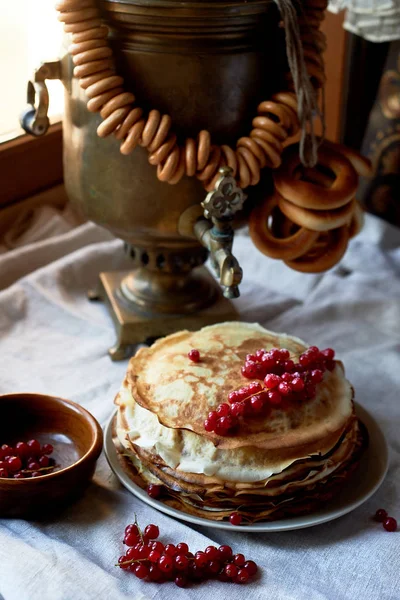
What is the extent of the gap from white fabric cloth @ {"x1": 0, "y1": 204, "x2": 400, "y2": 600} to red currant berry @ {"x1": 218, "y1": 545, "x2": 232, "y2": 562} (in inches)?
1.1

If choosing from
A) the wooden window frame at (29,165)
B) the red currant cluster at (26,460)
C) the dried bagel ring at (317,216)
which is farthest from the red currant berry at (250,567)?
the wooden window frame at (29,165)

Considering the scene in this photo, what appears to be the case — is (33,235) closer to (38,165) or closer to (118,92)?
(38,165)

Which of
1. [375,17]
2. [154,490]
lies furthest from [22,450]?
[375,17]

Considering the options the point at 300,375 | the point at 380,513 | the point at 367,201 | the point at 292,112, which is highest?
the point at 292,112

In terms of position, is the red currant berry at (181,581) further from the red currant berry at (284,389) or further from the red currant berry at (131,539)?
the red currant berry at (284,389)

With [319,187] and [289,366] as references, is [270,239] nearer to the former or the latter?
[319,187]

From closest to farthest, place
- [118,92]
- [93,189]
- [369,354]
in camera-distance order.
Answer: [118,92] < [93,189] < [369,354]

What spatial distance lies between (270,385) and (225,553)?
18cm

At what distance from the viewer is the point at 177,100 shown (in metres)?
1.00

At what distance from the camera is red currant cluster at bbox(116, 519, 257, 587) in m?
0.76

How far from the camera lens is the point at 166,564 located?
76cm

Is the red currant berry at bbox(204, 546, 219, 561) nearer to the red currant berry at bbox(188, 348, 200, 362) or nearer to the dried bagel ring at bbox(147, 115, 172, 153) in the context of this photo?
the red currant berry at bbox(188, 348, 200, 362)

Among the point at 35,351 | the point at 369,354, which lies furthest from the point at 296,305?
the point at 35,351

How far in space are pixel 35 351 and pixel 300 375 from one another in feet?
1.48
